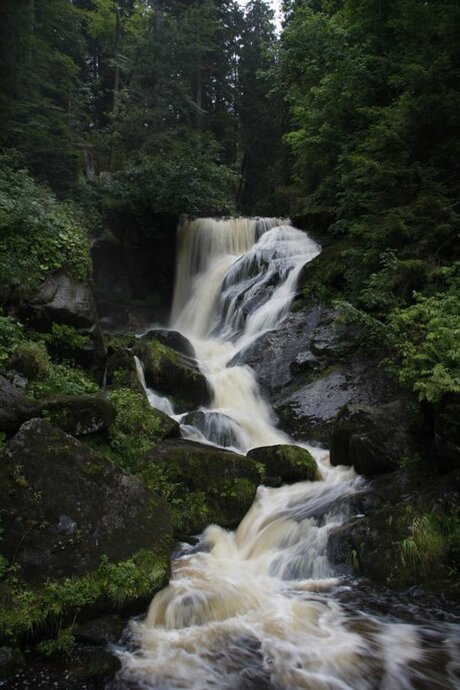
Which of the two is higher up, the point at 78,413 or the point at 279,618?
the point at 78,413

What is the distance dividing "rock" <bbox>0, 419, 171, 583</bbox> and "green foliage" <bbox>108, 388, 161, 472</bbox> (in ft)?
4.43

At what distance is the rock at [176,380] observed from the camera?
452 inches

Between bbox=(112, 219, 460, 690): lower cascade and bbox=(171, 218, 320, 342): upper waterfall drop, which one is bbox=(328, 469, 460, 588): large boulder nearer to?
bbox=(112, 219, 460, 690): lower cascade

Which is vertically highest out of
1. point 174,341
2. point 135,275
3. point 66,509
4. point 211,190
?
point 211,190

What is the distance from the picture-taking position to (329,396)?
35.8ft

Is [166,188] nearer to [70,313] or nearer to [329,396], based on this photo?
[70,313]

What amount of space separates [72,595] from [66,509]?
0.97 meters

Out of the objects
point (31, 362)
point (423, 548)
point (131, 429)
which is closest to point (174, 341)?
point (131, 429)

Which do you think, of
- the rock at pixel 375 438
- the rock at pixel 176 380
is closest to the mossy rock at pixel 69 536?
the rock at pixel 375 438

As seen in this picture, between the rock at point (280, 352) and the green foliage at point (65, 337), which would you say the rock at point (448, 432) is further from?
the green foliage at point (65, 337)

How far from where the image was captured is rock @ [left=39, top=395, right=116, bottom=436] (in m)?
7.03

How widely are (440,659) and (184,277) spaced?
56.7 ft

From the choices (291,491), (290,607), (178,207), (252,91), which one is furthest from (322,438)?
(252,91)

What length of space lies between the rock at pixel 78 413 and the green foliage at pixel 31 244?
3543 mm
